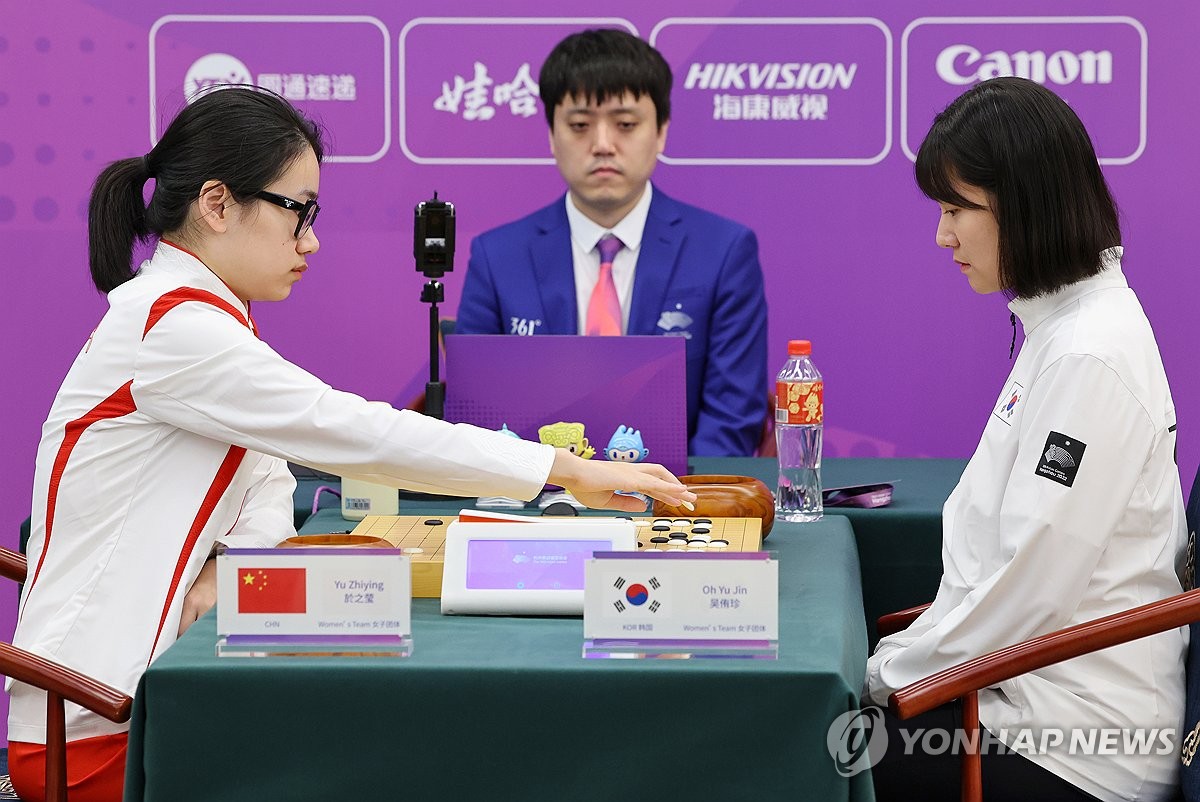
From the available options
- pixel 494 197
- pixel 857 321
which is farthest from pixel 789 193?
pixel 494 197

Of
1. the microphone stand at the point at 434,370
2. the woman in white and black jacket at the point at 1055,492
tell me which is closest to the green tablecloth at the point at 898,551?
the woman in white and black jacket at the point at 1055,492

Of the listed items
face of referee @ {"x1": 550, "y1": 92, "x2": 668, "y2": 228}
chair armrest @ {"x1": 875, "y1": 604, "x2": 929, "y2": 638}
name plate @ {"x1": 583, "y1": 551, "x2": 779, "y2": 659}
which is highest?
face of referee @ {"x1": 550, "y1": 92, "x2": 668, "y2": 228}

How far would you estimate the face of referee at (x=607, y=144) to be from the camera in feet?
12.3

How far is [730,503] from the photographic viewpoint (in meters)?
2.29

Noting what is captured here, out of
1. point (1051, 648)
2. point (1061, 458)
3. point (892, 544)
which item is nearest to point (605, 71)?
point (892, 544)

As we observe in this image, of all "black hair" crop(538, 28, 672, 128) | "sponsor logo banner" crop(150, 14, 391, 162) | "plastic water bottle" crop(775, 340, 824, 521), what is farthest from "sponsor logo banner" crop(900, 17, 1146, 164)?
"plastic water bottle" crop(775, 340, 824, 521)

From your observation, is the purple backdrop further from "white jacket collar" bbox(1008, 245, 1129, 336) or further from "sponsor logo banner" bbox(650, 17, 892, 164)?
"white jacket collar" bbox(1008, 245, 1129, 336)

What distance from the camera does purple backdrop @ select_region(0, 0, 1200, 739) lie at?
4.08 m

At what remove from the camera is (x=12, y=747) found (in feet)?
6.47

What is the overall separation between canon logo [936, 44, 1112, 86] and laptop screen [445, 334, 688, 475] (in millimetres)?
1872

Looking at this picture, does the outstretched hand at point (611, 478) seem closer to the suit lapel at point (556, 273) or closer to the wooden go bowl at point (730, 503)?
the wooden go bowl at point (730, 503)

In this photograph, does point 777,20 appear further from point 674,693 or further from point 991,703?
point 674,693

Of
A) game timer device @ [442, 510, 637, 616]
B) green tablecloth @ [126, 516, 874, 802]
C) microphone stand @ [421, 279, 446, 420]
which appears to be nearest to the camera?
green tablecloth @ [126, 516, 874, 802]

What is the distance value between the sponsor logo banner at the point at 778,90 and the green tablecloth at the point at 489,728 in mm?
2616
